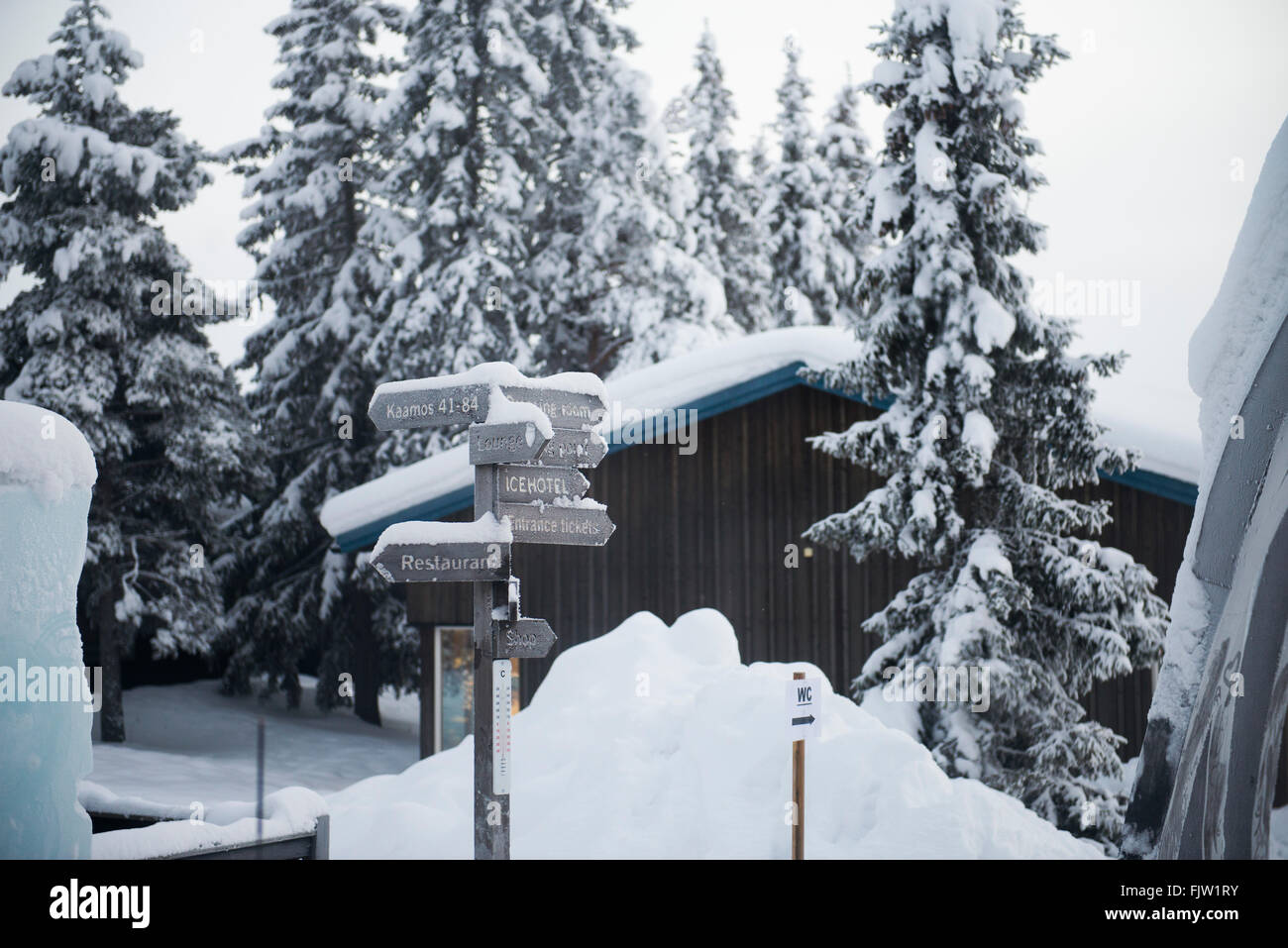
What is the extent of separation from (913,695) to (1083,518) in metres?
2.40

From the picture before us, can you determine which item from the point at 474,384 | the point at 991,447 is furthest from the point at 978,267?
the point at 474,384

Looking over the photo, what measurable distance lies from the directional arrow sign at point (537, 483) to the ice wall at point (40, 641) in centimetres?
235

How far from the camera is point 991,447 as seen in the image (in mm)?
11180

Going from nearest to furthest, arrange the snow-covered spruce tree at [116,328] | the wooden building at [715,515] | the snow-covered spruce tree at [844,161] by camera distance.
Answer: the wooden building at [715,515] < the snow-covered spruce tree at [116,328] < the snow-covered spruce tree at [844,161]

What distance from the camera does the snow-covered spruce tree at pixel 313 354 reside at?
22719 millimetres

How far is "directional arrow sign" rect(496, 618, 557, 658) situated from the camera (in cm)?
725

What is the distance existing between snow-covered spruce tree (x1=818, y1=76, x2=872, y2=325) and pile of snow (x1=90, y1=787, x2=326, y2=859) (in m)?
26.3

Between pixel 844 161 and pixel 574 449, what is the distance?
27.2 meters

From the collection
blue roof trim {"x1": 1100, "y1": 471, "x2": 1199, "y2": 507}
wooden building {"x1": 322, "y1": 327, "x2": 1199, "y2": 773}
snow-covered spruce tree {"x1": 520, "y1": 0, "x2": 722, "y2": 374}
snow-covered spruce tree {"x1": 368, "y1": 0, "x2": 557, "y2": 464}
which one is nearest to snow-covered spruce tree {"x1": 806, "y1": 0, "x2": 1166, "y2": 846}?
blue roof trim {"x1": 1100, "y1": 471, "x2": 1199, "y2": 507}

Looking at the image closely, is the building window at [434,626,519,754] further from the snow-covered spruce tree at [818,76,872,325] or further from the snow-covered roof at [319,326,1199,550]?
the snow-covered spruce tree at [818,76,872,325]

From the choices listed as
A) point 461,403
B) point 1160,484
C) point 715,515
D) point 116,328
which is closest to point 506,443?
point 461,403

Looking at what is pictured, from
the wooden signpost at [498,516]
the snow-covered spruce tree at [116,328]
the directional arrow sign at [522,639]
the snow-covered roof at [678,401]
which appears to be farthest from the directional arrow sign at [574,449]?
the snow-covered spruce tree at [116,328]

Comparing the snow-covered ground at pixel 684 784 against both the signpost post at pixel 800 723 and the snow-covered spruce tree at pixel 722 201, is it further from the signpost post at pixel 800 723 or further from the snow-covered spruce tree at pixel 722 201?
the snow-covered spruce tree at pixel 722 201

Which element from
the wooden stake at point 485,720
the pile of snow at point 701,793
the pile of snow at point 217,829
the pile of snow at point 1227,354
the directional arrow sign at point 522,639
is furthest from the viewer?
the pile of snow at point 701,793
